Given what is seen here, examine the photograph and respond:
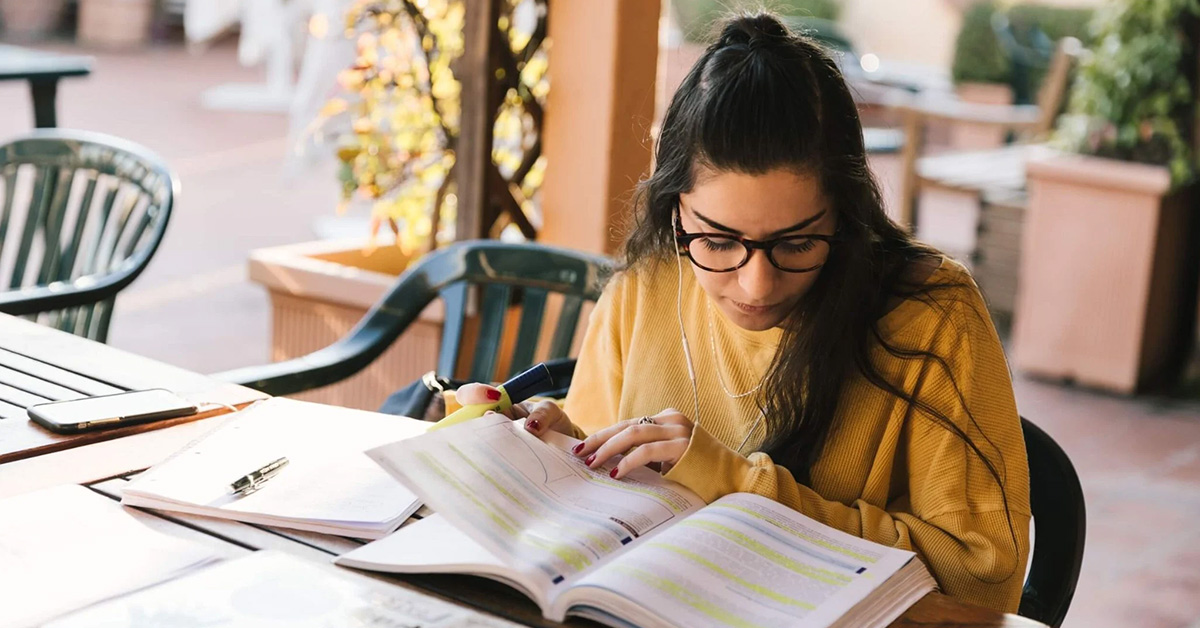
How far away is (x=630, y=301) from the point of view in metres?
1.75

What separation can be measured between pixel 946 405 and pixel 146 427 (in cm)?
88

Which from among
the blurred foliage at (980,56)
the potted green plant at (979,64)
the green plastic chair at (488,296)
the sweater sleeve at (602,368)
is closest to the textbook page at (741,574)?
the sweater sleeve at (602,368)

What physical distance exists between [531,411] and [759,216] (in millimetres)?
324

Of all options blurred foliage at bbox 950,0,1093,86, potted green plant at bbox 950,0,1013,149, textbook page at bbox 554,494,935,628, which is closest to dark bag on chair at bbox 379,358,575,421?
textbook page at bbox 554,494,935,628

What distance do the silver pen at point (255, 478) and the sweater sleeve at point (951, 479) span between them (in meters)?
0.39

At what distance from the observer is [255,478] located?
1.33m

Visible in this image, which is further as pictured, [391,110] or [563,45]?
[391,110]

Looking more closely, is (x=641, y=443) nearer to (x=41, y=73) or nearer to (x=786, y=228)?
(x=786, y=228)

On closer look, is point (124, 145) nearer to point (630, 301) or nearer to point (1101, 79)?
point (630, 301)

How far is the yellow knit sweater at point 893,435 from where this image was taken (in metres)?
1.35

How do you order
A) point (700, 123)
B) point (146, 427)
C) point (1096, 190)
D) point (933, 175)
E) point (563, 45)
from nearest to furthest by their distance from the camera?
point (700, 123) → point (146, 427) → point (563, 45) → point (1096, 190) → point (933, 175)

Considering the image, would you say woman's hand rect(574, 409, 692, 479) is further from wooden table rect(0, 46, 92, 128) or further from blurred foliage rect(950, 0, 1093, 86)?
blurred foliage rect(950, 0, 1093, 86)

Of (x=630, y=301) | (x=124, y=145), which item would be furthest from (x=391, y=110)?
(x=630, y=301)

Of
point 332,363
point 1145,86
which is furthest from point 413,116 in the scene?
point 1145,86
